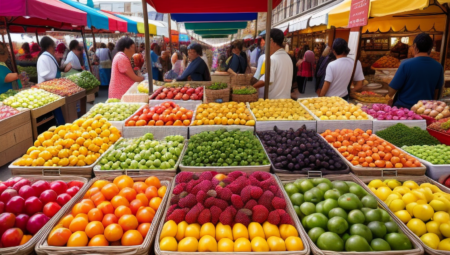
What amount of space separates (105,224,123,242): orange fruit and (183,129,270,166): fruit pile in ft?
3.62

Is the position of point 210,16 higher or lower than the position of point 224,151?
higher

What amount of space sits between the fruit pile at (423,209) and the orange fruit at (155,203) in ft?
6.09

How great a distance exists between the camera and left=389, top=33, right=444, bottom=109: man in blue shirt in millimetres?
4328

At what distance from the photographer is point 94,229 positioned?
6.30ft

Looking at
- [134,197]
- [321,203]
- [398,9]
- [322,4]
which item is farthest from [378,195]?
[322,4]

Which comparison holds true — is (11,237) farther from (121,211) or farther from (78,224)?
(121,211)

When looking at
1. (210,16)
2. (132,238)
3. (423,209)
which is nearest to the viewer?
(132,238)

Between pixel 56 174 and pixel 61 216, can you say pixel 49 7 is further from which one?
pixel 61 216

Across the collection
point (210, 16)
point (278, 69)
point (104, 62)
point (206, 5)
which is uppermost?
point (210, 16)

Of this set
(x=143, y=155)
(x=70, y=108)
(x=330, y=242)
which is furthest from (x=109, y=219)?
(x=70, y=108)

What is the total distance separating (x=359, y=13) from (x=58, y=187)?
18.1 feet

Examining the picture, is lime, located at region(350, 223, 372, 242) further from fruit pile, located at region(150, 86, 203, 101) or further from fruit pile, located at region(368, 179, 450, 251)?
fruit pile, located at region(150, 86, 203, 101)

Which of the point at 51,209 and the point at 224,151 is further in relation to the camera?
the point at 224,151

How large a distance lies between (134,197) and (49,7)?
15.8ft
